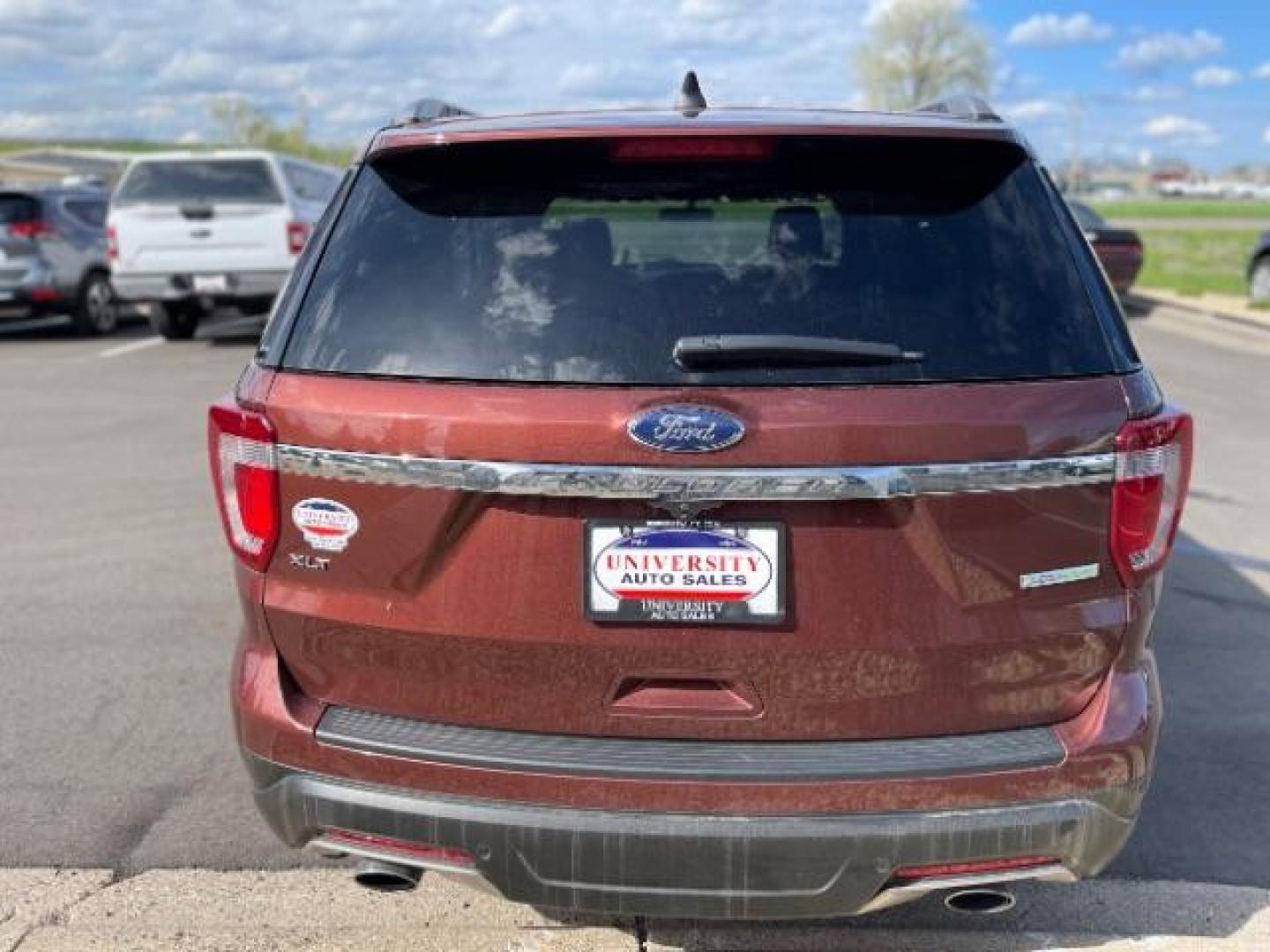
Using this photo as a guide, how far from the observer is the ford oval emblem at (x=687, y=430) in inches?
94.3

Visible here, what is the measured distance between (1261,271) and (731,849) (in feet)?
63.9

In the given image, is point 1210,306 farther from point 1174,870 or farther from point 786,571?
point 786,571

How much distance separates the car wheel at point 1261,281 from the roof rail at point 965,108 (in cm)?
1789

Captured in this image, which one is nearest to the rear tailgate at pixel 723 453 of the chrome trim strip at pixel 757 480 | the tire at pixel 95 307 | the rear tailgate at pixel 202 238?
the chrome trim strip at pixel 757 480

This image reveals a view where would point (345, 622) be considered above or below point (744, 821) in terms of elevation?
above

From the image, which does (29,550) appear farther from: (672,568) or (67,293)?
(67,293)

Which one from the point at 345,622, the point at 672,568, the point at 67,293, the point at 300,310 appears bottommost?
the point at 67,293

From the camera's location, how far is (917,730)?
2521mm

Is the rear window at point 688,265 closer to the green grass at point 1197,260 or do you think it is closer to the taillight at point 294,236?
the taillight at point 294,236

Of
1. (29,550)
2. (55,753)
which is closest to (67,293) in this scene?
(29,550)

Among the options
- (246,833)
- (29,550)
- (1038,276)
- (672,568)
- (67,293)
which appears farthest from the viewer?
(67,293)

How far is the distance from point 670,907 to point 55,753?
2584mm

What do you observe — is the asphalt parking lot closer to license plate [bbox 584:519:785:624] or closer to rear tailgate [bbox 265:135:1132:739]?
rear tailgate [bbox 265:135:1132:739]

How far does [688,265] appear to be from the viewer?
2.65 m
